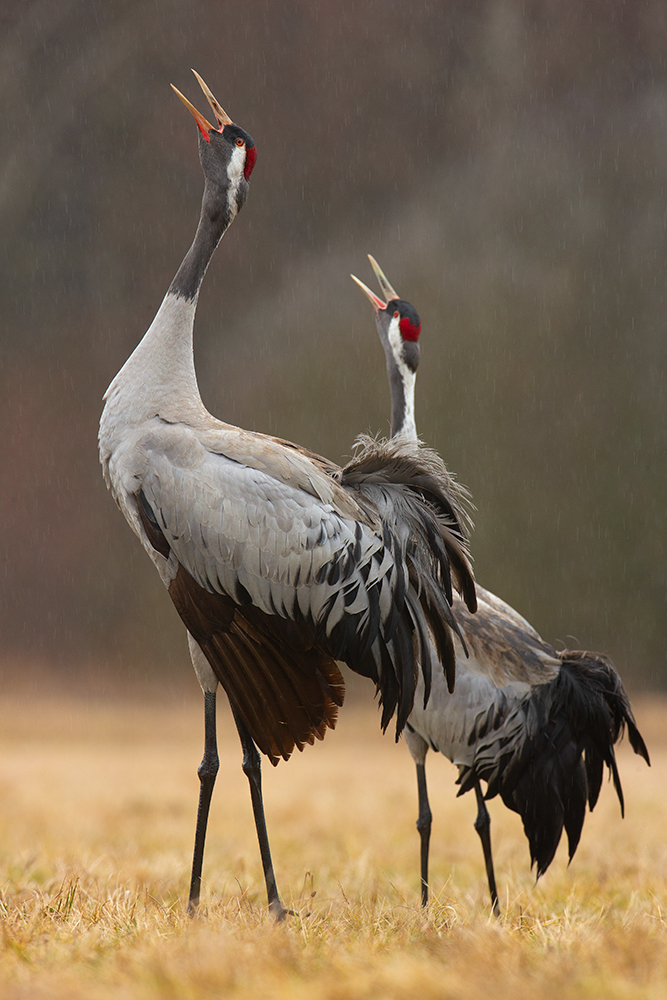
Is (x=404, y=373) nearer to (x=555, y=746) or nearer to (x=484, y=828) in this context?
(x=555, y=746)

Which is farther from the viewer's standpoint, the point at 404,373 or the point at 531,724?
the point at 404,373

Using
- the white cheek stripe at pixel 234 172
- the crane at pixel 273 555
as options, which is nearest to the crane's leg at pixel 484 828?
the crane at pixel 273 555

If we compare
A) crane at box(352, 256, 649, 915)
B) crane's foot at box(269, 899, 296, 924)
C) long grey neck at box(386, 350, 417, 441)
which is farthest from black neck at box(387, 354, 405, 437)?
crane's foot at box(269, 899, 296, 924)

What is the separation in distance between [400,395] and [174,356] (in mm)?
2429

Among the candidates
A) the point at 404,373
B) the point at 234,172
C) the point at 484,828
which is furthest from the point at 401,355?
the point at 484,828

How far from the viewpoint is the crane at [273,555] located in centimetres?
336

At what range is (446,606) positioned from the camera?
12.3 ft

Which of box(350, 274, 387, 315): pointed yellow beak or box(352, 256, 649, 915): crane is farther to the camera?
box(350, 274, 387, 315): pointed yellow beak

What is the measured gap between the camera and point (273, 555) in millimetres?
3367

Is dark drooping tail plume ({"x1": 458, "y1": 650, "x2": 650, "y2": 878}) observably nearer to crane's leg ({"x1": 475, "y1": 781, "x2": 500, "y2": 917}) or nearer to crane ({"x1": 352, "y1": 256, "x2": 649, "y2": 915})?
crane ({"x1": 352, "y1": 256, "x2": 649, "y2": 915})

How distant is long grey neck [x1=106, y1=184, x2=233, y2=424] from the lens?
3.68 metres

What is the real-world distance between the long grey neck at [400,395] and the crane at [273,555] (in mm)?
2116

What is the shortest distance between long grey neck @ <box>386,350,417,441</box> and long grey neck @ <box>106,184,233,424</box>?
2147 millimetres

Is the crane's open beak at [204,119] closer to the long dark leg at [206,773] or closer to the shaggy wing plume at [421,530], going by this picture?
the shaggy wing plume at [421,530]
